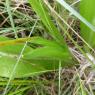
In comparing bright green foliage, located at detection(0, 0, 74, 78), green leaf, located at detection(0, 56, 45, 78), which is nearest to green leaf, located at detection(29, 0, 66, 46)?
bright green foliage, located at detection(0, 0, 74, 78)

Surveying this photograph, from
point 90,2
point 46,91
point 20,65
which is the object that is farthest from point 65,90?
point 90,2

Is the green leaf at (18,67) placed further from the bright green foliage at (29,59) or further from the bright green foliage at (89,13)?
the bright green foliage at (89,13)

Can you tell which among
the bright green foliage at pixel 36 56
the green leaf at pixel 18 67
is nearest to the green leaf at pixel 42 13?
the bright green foliage at pixel 36 56

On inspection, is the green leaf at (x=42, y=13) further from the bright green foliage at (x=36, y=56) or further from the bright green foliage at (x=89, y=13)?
the bright green foliage at (x=89, y=13)

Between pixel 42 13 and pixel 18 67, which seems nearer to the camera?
pixel 42 13

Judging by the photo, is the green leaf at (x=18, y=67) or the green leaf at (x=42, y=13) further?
the green leaf at (x=18, y=67)

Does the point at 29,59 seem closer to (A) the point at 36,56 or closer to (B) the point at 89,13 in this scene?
(A) the point at 36,56

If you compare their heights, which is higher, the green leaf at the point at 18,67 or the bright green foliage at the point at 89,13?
the bright green foliage at the point at 89,13

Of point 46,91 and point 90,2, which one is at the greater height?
point 90,2

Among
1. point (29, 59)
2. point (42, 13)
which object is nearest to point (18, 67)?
point (29, 59)

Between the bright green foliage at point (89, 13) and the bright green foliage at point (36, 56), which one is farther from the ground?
the bright green foliage at point (89, 13)

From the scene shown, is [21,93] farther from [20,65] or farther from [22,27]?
[22,27]
